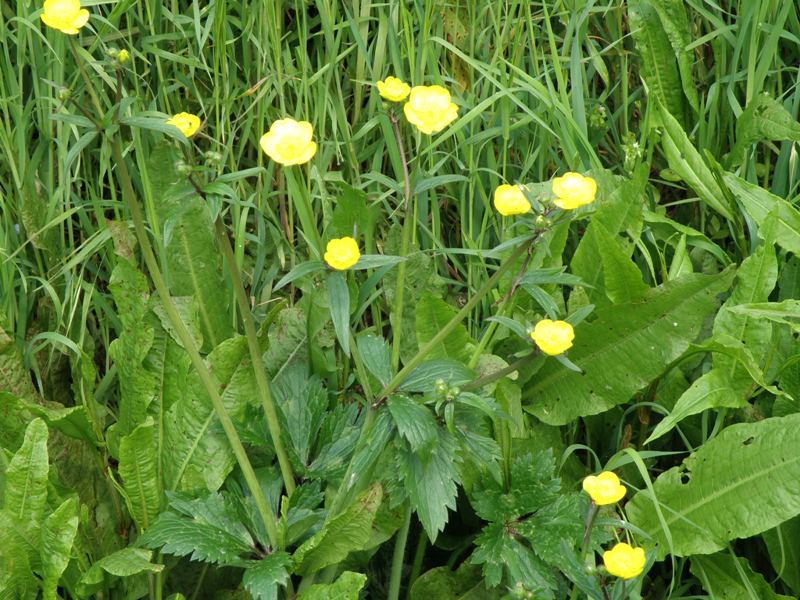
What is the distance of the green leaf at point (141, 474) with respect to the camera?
6.40ft

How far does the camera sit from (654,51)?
2502 mm

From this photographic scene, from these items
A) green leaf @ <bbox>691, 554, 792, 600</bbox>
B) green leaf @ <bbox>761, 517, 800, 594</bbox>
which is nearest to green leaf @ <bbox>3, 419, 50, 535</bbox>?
green leaf @ <bbox>691, 554, 792, 600</bbox>

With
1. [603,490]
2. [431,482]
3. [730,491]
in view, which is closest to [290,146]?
[431,482]

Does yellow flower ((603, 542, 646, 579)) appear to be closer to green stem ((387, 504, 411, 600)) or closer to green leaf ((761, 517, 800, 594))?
green stem ((387, 504, 411, 600))

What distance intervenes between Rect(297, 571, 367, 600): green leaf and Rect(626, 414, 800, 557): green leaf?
1.96ft

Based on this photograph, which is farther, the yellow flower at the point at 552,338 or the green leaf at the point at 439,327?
the green leaf at the point at 439,327

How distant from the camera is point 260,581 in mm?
1732

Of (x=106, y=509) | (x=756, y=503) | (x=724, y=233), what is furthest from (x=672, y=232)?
(x=106, y=509)

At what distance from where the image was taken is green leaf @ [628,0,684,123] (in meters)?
2.50

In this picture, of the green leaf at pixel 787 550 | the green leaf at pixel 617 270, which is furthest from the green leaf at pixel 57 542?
the green leaf at pixel 787 550

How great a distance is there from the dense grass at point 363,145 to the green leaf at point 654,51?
16 millimetres

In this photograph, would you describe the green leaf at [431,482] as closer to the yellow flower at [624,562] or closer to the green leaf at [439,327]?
the yellow flower at [624,562]

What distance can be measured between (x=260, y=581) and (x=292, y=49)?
52.3 inches

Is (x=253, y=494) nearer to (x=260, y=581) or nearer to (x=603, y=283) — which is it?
(x=260, y=581)
